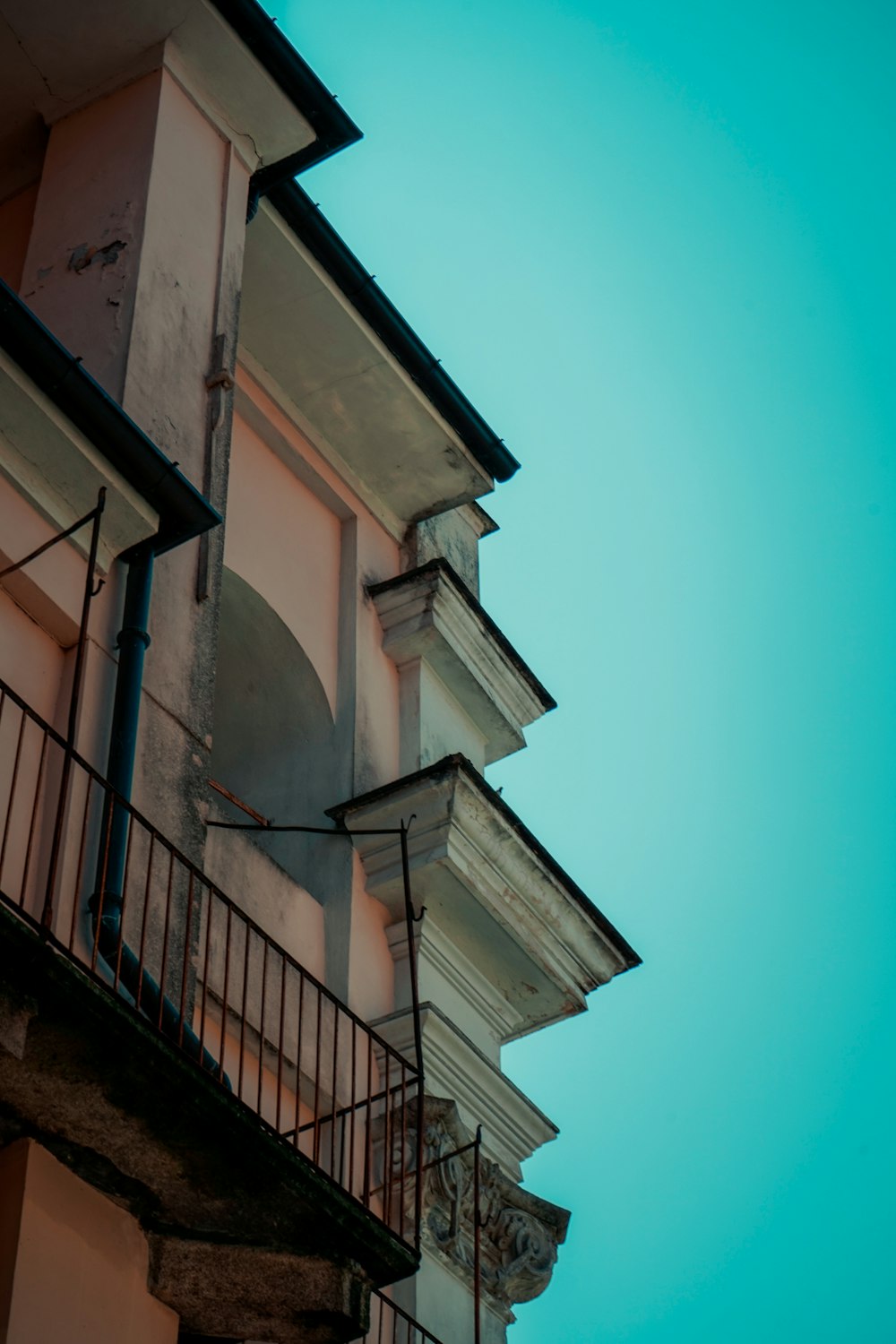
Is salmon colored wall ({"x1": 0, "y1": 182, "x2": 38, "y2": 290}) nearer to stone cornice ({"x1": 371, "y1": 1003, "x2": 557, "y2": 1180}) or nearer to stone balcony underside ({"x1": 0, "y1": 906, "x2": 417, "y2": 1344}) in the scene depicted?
stone cornice ({"x1": 371, "y1": 1003, "x2": 557, "y2": 1180})

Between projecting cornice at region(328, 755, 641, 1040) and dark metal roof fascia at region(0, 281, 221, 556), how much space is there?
11.2 feet

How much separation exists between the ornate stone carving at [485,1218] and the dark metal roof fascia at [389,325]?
493cm

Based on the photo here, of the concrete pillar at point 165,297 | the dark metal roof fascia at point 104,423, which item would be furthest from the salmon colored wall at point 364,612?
the dark metal roof fascia at point 104,423

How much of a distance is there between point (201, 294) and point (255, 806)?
3229mm

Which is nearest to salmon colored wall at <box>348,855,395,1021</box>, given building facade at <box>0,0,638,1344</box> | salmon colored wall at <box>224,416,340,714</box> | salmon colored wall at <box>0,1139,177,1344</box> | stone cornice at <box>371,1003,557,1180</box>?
building facade at <box>0,0,638,1344</box>

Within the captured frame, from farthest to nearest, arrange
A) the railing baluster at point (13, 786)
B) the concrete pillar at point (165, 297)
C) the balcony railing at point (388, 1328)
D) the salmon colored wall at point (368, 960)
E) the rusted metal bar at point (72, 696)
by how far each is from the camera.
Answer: the salmon colored wall at point (368, 960), the balcony railing at point (388, 1328), the concrete pillar at point (165, 297), the railing baluster at point (13, 786), the rusted metal bar at point (72, 696)

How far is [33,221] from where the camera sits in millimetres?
12625

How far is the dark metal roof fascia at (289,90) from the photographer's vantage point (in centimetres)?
1272

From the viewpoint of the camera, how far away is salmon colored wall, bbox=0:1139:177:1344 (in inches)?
286

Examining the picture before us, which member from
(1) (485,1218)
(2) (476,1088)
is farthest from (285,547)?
(1) (485,1218)

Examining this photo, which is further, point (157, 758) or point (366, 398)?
point (366, 398)

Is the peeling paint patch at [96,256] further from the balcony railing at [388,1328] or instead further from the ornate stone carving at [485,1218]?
the balcony railing at [388,1328]

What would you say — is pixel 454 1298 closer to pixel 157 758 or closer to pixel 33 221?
pixel 157 758

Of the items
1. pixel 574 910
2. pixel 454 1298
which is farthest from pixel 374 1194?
pixel 574 910
